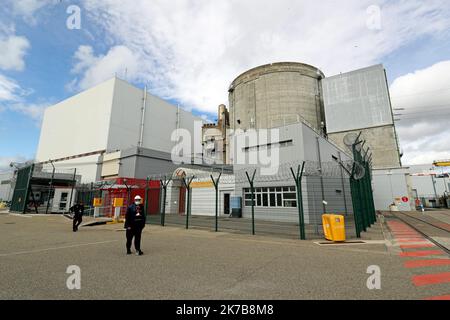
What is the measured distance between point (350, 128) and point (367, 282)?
35.4 metres

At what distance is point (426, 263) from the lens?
213 inches

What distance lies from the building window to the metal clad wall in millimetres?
23308

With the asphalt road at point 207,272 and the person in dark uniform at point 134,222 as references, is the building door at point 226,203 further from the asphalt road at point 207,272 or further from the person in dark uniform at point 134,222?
the person in dark uniform at point 134,222

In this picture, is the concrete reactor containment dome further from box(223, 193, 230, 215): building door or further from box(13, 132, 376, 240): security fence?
box(223, 193, 230, 215): building door

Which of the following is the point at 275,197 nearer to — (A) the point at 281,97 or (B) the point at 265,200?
(B) the point at 265,200

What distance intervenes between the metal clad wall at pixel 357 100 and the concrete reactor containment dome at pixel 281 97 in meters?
2.17

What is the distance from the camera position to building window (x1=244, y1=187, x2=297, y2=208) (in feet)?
55.1

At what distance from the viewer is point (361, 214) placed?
1096 centimetres

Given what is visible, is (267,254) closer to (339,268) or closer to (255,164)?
(339,268)

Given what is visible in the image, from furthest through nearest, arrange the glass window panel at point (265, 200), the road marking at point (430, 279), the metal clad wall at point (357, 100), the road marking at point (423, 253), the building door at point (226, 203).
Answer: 1. the metal clad wall at point (357, 100)
2. the building door at point (226, 203)
3. the glass window panel at point (265, 200)
4. the road marking at point (423, 253)
5. the road marking at point (430, 279)

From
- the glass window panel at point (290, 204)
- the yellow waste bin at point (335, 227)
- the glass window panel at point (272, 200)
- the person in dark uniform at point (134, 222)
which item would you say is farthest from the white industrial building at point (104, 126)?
the yellow waste bin at point (335, 227)

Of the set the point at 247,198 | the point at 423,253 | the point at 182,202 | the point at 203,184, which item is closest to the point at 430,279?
the point at 423,253

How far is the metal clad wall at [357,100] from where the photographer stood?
107ft
